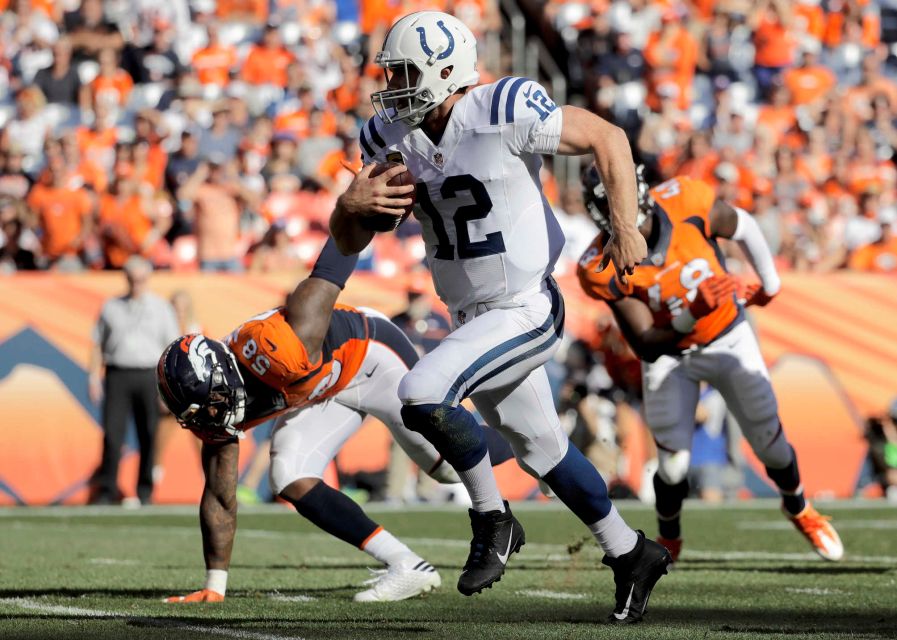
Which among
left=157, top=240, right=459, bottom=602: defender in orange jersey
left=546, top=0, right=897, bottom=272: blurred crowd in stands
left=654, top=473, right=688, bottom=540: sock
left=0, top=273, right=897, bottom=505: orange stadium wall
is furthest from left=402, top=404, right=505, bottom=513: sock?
left=546, top=0, right=897, bottom=272: blurred crowd in stands

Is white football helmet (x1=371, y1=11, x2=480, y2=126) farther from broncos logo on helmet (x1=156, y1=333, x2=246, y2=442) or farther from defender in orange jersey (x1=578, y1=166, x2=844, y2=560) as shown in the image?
defender in orange jersey (x1=578, y1=166, x2=844, y2=560)

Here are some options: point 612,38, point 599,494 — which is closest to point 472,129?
point 599,494

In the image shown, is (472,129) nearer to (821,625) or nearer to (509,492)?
(821,625)

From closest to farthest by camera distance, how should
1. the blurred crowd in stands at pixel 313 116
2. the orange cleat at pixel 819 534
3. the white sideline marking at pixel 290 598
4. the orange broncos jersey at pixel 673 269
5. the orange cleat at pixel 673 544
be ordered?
the white sideline marking at pixel 290 598 < the orange broncos jersey at pixel 673 269 < the orange cleat at pixel 819 534 < the orange cleat at pixel 673 544 < the blurred crowd in stands at pixel 313 116

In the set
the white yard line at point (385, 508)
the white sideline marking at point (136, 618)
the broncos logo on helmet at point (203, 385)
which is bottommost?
the white yard line at point (385, 508)

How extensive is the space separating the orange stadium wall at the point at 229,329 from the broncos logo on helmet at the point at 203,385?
19.1ft

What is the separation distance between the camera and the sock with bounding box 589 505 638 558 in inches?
190

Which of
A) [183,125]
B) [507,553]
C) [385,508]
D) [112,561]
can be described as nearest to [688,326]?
[507,553]

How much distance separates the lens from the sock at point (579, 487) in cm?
475

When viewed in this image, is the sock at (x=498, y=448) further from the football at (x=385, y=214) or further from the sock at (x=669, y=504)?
the football at (x=385, y=214)

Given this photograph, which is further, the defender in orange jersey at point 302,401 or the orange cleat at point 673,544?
the orange cleat at point 673,544

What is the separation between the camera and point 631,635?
4469mm

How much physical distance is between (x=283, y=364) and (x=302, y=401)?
0.32 meters

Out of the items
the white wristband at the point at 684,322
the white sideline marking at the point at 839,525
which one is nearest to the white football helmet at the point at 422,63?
the white wristband at the point at 684,322
